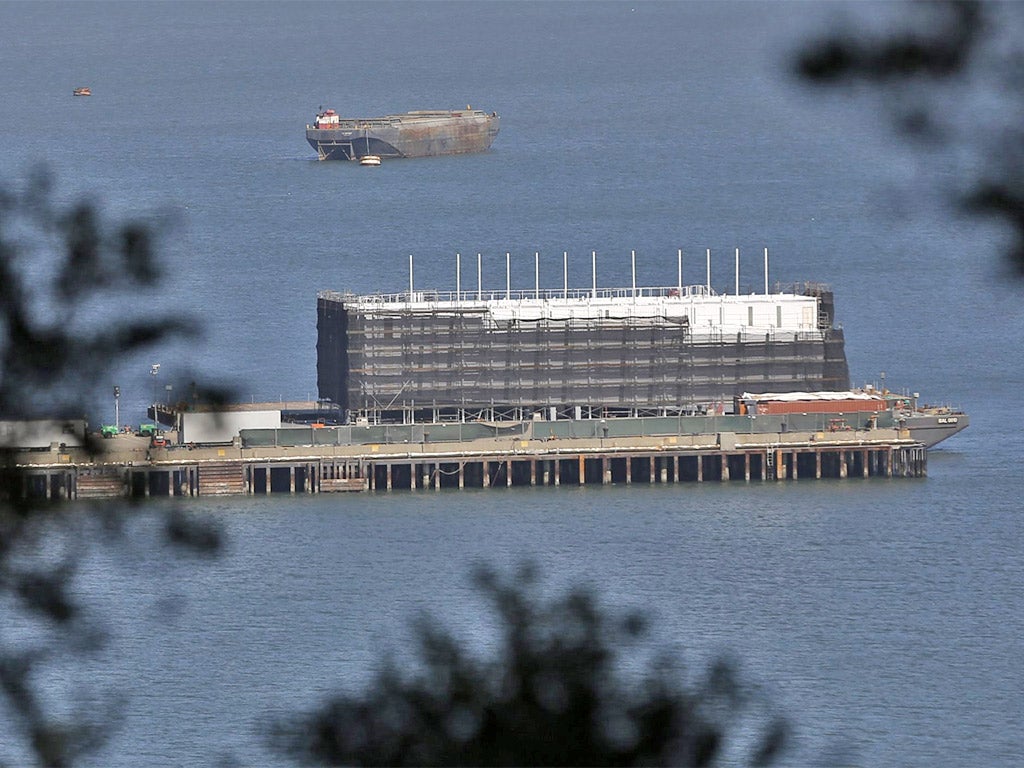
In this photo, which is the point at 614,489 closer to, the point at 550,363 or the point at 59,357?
the point at 550,363

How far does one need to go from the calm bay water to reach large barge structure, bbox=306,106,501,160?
1145mm

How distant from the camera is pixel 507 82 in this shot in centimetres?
18512

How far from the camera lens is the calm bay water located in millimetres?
33781

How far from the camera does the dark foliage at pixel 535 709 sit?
369 inches

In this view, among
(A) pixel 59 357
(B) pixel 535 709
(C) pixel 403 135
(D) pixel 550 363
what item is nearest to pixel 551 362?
(D) pixel 550 363

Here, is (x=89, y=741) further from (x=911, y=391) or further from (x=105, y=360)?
(x=911, y=391)

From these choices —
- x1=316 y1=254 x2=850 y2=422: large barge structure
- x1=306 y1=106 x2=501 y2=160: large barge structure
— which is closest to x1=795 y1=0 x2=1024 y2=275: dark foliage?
x1=316 y1=254 x2=850 y2=422: large barge structure

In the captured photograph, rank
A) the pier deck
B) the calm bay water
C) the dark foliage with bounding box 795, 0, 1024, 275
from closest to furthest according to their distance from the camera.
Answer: the dark foliage with bounding box 795, 0, 1024, 275, the calm bay water, the pier deck

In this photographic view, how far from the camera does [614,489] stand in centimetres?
→ 6094

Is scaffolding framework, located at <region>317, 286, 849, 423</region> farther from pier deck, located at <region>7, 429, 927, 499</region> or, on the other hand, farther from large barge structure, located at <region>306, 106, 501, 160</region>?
large barge structure, located at <region>306, 106, 501, 160</region>

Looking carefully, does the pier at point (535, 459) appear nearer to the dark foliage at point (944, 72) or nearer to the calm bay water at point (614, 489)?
Answer: the calm bay water at point (614, 489)

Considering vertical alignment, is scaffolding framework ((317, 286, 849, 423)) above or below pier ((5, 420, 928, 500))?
above

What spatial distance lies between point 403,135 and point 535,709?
406 feet

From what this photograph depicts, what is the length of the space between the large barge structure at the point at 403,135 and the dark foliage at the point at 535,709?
121577 millimetres
